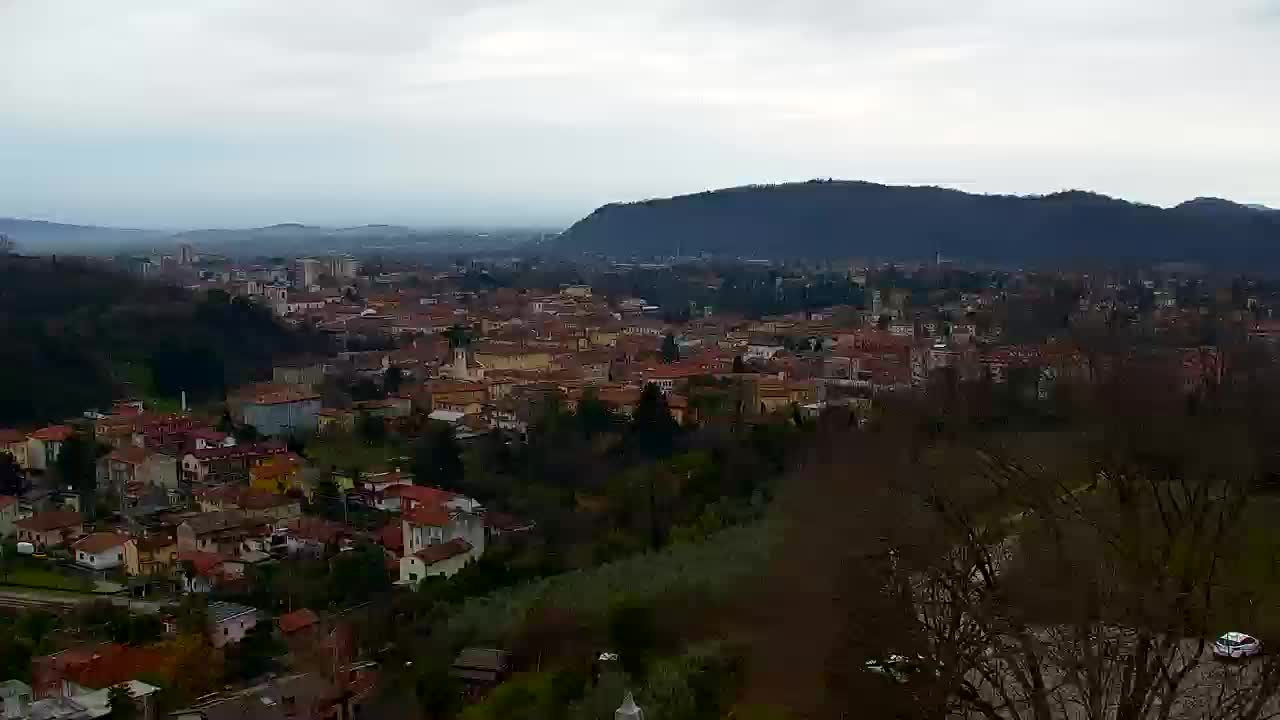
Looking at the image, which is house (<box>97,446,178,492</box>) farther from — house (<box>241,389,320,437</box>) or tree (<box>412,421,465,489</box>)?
tree (<box>412,421,465,489</box>)

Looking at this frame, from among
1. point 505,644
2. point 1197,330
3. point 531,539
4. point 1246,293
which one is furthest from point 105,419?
point 1246,293

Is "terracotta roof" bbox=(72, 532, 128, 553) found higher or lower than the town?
lower

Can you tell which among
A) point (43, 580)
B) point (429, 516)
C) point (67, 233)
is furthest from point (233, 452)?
point (67, 233)

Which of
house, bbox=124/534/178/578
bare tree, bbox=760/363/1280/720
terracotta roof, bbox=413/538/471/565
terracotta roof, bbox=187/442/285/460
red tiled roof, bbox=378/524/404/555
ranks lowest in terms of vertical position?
house, bbox=124/534/178/578

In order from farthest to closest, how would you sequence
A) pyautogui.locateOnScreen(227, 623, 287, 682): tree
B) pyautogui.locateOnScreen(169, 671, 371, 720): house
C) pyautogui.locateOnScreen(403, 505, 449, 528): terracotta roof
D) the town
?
1. pyautogui.locateOnScreen(403, 505, 449, 528): terracotta roof
2. pyautogui.locateOnScreen(227, 623, 287, 682): tree
3. the town
4. pyautogui.locateOnScreen(169, 671, 371, 720): house

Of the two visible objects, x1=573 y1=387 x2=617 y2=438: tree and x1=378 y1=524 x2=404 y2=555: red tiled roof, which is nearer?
x1=378 y1=524 x2=404 y2=555: red tiled roof

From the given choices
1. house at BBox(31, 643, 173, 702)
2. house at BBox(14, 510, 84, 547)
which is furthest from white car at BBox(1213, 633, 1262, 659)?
house at BBox(14, 510, 84, 547)

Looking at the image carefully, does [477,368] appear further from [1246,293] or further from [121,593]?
[1246,293]

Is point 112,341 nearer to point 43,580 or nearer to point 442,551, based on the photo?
point 43,580
